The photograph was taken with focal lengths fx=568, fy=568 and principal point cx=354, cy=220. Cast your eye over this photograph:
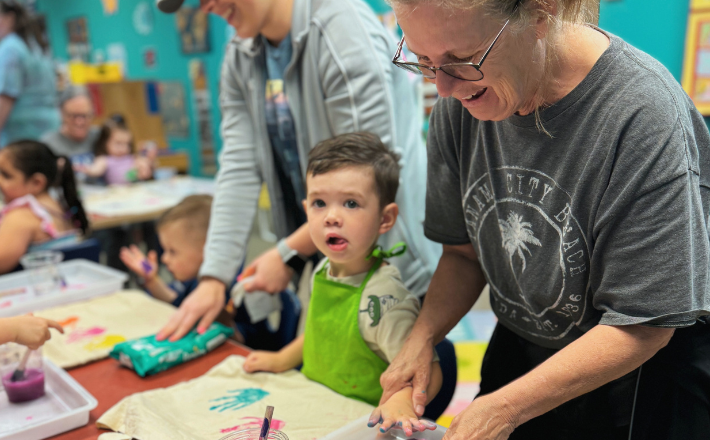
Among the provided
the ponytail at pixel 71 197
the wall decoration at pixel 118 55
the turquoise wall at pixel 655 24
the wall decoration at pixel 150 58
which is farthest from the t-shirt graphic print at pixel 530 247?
the wall decoration at pixel 118 55

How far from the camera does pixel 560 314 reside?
0.94 meters

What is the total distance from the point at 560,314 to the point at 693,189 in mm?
299

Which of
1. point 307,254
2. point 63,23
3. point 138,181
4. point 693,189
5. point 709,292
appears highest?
point 63,23

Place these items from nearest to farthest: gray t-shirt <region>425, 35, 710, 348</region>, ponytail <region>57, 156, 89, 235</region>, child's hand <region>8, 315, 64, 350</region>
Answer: gray t-shirt <region>425, 35, 710, 348</region> < child's hand <region>8, 315, 64, 350</region> < ponytail <region>57, 156, 89, 235</region>

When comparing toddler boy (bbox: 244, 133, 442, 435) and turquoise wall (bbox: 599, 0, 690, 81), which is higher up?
turquoise wall (bbox: 599, 0, 690, 81)

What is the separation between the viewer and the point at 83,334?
1.49 metres

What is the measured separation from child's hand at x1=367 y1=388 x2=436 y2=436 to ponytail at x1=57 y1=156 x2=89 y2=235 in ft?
7.51

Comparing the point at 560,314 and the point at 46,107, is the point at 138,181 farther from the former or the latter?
the point at 560,314

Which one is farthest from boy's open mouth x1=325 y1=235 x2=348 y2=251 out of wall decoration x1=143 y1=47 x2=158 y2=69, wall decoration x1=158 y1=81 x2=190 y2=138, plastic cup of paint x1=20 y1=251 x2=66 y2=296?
wall decoration x1=143 y1=47 x2=158 y2=69

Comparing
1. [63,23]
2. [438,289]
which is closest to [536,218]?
[438,289]

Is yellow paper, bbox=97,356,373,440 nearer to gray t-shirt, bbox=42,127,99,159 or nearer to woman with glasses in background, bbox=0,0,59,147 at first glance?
woman with glasses in background, bbox=0,0,59,147

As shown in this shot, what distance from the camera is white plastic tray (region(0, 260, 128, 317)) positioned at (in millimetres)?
1689

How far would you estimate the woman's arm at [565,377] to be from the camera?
0.78 metres

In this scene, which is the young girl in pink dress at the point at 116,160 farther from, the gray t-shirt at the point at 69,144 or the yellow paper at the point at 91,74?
the yellow paper at the point at 91,74
